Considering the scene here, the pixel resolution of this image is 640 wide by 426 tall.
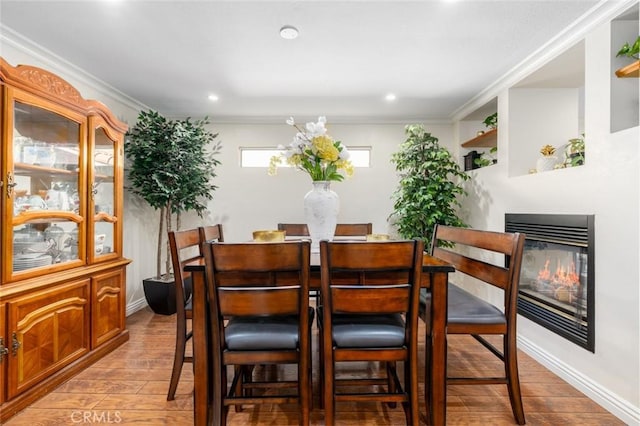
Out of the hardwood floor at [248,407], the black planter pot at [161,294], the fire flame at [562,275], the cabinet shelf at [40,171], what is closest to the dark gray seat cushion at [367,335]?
the hardwood floor at [248,407]

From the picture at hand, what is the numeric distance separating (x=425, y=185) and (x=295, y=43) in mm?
1884

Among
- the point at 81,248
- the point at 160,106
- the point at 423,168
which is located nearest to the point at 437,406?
the point at 423,168

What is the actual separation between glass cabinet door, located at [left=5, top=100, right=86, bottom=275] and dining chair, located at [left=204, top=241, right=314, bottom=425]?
4.33 feet

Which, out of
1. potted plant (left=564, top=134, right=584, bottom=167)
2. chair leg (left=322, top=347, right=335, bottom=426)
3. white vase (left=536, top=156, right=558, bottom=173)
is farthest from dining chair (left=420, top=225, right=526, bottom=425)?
white vase (left=536, top=156, right=558, bottom=173)

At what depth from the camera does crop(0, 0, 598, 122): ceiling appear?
1.82 metres

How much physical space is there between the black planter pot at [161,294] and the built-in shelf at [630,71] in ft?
12.1

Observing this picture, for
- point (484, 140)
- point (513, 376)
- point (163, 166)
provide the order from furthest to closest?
1. point (484, 140)
2. point (163, 166)
3. point (513, 376)

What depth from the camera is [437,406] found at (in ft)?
4.86

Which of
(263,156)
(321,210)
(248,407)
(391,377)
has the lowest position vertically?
(248,407)

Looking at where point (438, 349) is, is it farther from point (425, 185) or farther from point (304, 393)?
point (425, 185)

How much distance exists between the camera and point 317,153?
191 centimetres

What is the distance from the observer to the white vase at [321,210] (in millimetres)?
1927

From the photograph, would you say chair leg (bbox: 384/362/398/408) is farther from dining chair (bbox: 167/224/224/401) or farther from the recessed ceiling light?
the recessed ceiling light

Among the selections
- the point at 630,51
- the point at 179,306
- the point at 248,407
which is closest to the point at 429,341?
the point at 248,407
